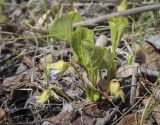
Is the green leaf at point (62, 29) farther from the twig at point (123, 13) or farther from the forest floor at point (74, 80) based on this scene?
the twig at point (123, 13)

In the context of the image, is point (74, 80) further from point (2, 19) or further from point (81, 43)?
point (2, 19)

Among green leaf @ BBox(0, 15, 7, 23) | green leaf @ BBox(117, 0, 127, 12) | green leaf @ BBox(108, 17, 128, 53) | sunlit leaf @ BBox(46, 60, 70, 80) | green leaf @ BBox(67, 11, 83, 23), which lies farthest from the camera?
green leaf @ BBox(0, 15, 7, 23)

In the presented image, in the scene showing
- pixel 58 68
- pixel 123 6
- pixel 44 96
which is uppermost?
pixel 123 6

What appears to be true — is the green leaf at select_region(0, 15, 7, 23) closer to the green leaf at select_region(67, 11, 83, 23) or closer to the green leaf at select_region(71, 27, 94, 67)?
the green leaf at select_region(67, 11, 83, 23)

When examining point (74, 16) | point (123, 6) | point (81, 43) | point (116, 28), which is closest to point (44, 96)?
point (81, 43)

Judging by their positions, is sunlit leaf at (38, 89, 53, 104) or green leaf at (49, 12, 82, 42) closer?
sunlit leaf at (38, 89, 53, 104)

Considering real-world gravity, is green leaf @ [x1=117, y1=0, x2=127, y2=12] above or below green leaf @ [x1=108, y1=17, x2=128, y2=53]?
above

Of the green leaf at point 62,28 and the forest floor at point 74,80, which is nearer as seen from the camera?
the forest floor at point 74,80

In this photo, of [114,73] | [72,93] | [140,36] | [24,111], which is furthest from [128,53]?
[24,111]

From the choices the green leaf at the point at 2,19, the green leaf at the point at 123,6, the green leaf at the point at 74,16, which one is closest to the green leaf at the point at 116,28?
the green leaf at the point at 74,16

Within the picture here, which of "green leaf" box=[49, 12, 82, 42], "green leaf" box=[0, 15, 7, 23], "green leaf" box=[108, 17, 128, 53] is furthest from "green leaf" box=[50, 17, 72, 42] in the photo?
"green leaf" box=[0, 15, 7, 23]

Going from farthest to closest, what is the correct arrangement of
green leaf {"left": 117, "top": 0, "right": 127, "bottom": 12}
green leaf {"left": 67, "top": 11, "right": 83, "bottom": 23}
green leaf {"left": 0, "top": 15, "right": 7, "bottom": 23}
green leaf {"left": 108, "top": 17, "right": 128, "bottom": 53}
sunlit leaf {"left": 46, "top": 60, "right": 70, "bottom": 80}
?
green leaf {"left": 0, "top": 15, "right": 7, "bottom": 23} < green leaf {"left": 117, "top": 0, "right": 127, "bottom": 12} < green leaf {"left": 67, "top": 11, "right": 83, "bottom": 23} < green leaf {"left": 108, "top": 17, "right": 128, "bottom": 53} < sunlit leaf {"left": 46, "top": 60, "right": 70, "bottom": 80}
